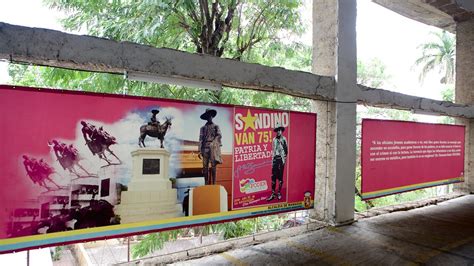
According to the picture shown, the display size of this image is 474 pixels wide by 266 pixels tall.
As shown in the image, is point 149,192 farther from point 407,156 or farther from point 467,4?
point 467,4

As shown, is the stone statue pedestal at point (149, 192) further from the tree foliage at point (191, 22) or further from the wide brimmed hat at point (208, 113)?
the tree foliage at point (191, 22)

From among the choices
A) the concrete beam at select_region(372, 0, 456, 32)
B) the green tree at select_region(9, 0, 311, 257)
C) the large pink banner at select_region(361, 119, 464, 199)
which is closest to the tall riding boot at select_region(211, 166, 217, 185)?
the green tree at select_region(9, 0, 311, 257)

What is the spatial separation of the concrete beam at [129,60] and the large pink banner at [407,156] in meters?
2.28

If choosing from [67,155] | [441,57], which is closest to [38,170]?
[67,155]

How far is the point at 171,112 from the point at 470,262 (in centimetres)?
415

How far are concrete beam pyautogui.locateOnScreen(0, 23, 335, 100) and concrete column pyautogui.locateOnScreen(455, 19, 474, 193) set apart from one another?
6610 millimetres

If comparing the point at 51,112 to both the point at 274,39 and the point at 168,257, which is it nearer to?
the point at 168,257

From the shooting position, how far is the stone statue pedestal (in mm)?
3344

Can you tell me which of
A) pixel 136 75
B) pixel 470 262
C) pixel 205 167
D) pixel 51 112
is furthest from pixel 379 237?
pixel 51 112

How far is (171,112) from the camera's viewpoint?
363 cm

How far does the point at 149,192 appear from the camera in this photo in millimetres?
3455

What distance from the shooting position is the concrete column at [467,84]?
8.45 meters

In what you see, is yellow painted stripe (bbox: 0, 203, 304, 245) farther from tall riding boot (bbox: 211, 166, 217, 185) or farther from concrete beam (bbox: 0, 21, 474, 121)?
concrete beam (bbox: 0, 21, 474, 121)

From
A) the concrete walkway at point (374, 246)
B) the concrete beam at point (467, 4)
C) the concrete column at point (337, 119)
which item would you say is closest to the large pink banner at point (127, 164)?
the concrete walkway at point (374, 246)
